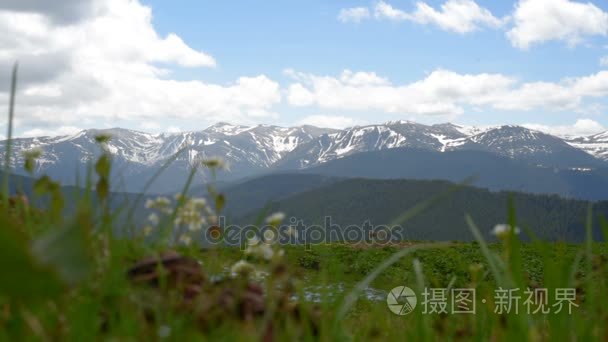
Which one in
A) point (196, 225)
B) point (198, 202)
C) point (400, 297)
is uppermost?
point (198, 202)

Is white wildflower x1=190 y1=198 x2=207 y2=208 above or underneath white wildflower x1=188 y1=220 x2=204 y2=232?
above

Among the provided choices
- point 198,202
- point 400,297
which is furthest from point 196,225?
point 400,297

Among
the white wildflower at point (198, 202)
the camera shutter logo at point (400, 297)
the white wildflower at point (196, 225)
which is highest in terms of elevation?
the white wildflower at point (198, 202)

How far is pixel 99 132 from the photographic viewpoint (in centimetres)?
248

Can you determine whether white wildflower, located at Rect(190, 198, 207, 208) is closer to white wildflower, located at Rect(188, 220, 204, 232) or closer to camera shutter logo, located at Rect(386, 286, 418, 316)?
white wildflower, located at Rect(188, 220, 204, 232)

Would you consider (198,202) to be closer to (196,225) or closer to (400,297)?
(196,225)

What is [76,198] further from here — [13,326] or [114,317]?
[13,326]

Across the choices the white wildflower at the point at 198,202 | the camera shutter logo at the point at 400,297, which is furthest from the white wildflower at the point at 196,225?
the camera shutter logo at the point at 400,297

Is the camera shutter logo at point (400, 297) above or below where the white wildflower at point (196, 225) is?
below

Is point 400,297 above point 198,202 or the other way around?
the other way around

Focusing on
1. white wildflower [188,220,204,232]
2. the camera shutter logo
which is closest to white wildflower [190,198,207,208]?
white wildflower [188,220,204,232]

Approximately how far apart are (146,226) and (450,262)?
38.8 metres

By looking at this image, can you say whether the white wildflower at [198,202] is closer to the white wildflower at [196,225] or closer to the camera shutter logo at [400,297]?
the white wildflower at [196,225]

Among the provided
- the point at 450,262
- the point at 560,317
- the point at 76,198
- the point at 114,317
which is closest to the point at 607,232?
the point at 560,317
